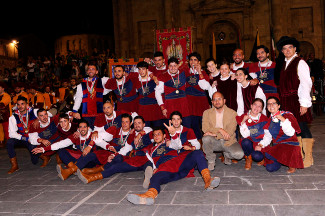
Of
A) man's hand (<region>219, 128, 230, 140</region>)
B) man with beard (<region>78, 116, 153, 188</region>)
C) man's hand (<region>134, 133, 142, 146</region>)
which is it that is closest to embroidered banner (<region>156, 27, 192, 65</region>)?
man with beard (<region>78, 116, 153, 188</region>)

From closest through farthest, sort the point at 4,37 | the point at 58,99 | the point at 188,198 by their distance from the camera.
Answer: the point at 188,198
the point at 58,99
the point at 4,37

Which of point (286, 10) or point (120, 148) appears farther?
point (286, 10)

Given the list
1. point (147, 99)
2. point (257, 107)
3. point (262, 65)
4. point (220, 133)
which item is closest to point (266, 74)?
point (262, 65)

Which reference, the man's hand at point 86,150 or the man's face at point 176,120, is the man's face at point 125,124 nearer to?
the man's hand at point 86,150

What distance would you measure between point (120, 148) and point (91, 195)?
159 cm

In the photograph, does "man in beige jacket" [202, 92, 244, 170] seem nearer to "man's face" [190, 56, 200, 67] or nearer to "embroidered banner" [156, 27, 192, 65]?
"man's face" [190, 56, 200, 67]

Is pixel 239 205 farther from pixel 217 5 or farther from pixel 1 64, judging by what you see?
pixel 1 64

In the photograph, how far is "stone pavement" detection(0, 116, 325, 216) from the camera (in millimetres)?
3535

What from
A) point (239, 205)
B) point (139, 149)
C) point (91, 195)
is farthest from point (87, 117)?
point (239, 205)

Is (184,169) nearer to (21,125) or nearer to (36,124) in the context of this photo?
(36,124)

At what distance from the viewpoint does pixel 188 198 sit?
397 cm

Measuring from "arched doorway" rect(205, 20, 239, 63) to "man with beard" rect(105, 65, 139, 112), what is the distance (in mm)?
15574

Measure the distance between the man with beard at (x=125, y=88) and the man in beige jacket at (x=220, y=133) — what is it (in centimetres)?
171

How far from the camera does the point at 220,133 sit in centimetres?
536
